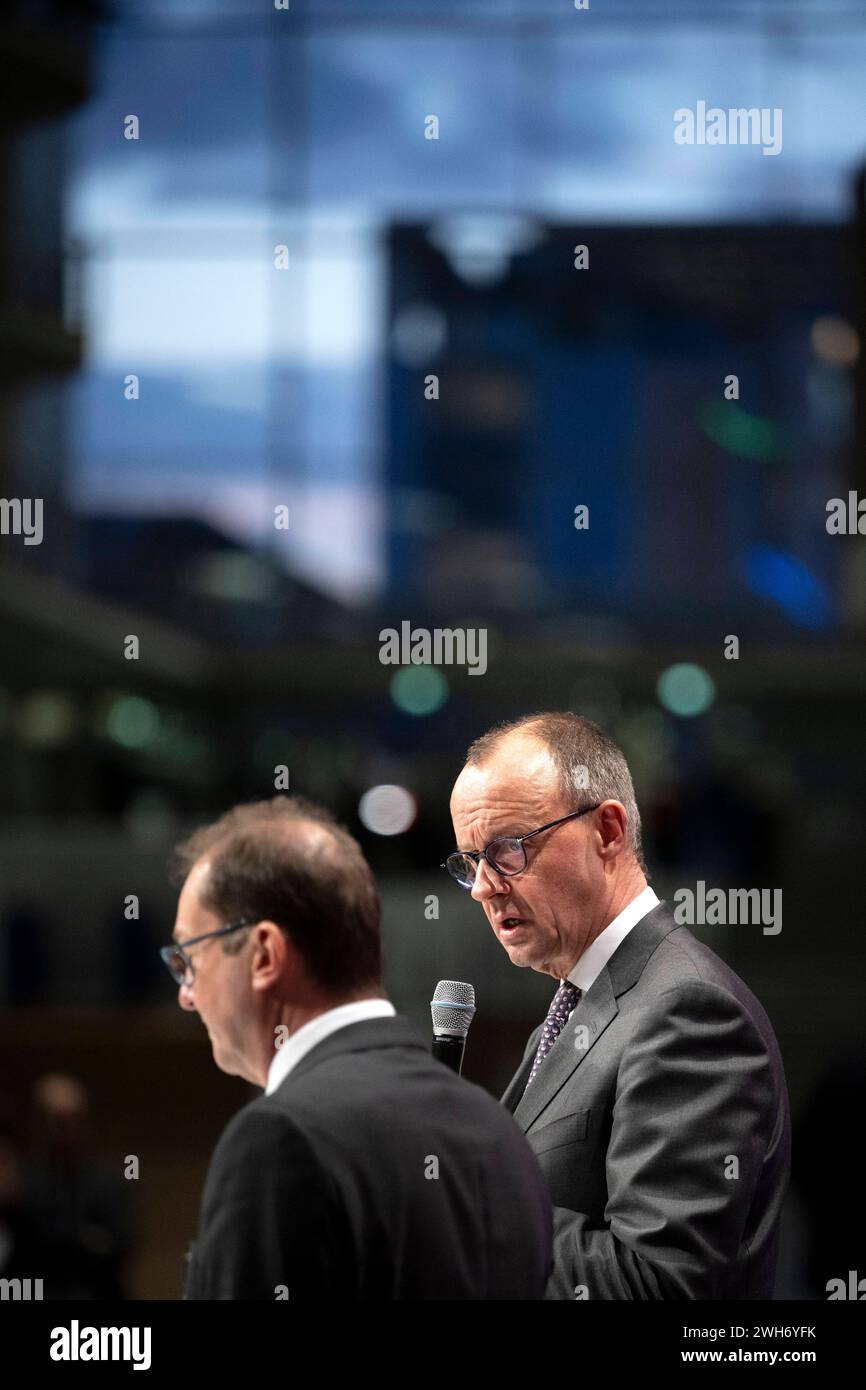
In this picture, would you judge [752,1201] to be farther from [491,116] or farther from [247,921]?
[491,116]

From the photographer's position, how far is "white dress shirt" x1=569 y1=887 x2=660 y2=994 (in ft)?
5.88

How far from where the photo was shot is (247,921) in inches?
60.1

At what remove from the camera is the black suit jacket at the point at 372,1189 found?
4.45ft

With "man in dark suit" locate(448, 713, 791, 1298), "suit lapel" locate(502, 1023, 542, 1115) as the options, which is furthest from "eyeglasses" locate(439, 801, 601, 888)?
"suit lapel" locate(502, 1023, 542, 1115)

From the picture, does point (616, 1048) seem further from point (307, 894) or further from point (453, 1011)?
point (307, 894)

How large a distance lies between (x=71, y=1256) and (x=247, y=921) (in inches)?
84.5

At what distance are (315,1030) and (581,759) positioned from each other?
46 cm

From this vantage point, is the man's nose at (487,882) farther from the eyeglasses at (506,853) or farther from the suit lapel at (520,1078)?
the suit lapel at (520,1078)

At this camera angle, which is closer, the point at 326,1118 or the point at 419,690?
Answer: the point at 326,1118

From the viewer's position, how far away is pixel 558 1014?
6.00 ft

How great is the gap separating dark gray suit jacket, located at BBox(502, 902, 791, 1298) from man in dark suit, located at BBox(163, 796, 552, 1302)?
107mm

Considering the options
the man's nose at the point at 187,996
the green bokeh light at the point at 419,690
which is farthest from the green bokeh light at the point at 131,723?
the man's nose at the point at 187,996

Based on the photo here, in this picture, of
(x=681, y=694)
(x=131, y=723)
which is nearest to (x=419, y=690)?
(x=681, y=694)
